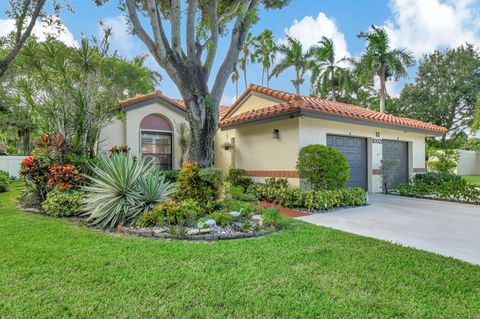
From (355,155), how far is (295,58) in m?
17.2

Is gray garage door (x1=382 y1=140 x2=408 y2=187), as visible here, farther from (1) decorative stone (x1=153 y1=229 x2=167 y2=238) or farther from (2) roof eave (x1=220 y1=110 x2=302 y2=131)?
(1) decorative stone (x1=153 y1=229 x2=167 y2=238)

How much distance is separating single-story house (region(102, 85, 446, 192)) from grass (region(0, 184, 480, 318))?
17.3 ft

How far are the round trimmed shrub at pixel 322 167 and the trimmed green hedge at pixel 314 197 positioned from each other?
0.33m

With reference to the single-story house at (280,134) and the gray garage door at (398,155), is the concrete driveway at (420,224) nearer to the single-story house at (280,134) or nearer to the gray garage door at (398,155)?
the single-story house at (280,134)

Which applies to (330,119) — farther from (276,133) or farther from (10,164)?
(10,164)

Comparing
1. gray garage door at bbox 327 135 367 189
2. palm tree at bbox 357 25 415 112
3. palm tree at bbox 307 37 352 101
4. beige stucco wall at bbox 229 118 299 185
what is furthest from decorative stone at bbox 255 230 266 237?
palm tree at bbox 307 37 352 101

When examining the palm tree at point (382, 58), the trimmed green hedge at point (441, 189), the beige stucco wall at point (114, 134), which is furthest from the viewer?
the palm tree at point (382, 58)

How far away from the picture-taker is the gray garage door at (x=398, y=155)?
1266 cm

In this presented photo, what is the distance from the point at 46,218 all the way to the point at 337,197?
804 centimetres

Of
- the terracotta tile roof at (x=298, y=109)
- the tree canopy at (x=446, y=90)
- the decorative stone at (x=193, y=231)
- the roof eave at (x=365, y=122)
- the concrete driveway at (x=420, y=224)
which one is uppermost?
the tree canopy at (x=446, y=90)

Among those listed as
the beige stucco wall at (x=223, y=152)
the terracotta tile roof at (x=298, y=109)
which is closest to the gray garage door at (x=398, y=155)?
the terracotta tile roof at (x=298, y=109)

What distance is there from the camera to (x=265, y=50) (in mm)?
28172

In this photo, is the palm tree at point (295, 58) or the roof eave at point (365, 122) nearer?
the roof eave at point (365, 122)

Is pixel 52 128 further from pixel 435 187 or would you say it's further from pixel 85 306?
pixel 435 187
